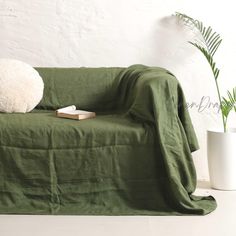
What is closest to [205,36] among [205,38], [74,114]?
[205,38]

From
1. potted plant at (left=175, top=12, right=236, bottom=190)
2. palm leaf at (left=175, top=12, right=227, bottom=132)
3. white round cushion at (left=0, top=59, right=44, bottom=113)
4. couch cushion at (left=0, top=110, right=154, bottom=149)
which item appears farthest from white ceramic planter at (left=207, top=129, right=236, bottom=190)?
white round cushion at (left=0, top=59, right=44, bottom=113)

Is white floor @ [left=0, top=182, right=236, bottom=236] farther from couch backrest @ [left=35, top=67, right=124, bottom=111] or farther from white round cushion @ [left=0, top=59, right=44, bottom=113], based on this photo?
couch backrest @ [left=35, top=67, right=124, bottom=111]

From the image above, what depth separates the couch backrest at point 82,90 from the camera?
3135 millimetres

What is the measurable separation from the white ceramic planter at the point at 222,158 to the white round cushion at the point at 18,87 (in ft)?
3.71

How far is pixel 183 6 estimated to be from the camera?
3363 mm

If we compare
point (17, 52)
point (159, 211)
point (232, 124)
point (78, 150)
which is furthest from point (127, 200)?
point (17, 52)

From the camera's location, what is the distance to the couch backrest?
10.3ft

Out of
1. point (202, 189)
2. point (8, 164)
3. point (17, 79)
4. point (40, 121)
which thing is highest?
point (17, 79)

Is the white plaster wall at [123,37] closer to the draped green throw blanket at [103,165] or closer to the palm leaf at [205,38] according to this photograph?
the palm leaf at [205,38]

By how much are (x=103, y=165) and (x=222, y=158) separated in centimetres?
83

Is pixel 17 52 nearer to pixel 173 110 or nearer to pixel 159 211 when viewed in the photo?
pixel 173 110

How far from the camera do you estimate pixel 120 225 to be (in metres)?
2.28

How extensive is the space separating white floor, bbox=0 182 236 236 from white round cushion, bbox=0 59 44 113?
760 mm

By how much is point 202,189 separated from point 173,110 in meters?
0.73
